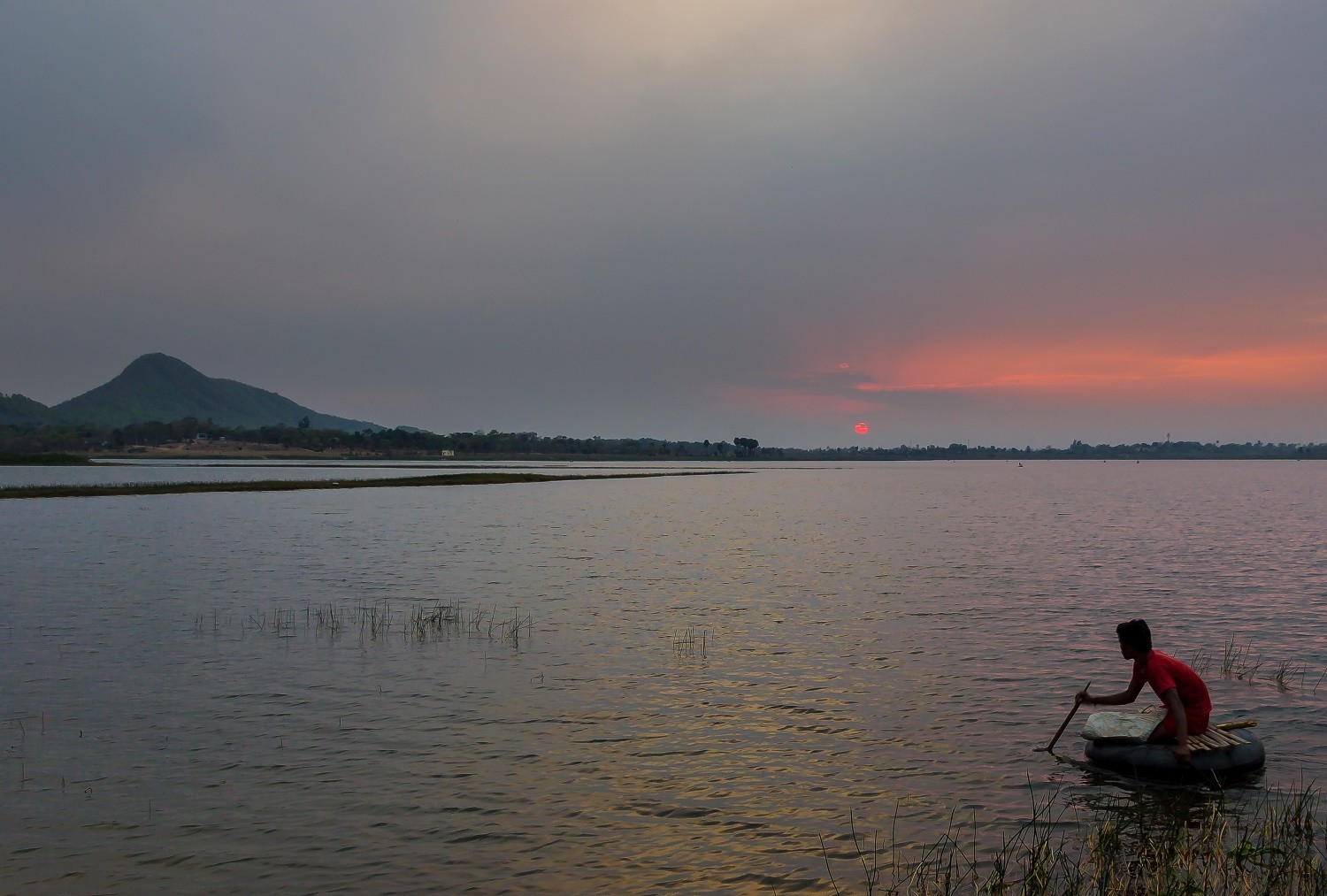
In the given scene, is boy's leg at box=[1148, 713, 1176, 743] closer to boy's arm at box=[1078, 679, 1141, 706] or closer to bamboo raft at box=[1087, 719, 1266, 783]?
bamboo raft at box=[1087, 719, 1266, 783]

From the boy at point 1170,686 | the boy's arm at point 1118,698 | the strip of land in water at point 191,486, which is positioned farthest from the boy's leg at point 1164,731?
the strip of land in water at point 191,486

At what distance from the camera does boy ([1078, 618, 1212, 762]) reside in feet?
51.4

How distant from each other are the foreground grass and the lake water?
0.60 m

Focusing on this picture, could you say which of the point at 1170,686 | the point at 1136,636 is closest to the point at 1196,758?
the point at 1170,686

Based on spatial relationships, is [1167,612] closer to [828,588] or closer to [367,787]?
[828,588]

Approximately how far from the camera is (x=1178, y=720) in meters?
15.7

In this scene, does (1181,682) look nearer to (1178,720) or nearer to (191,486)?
(1178,720)

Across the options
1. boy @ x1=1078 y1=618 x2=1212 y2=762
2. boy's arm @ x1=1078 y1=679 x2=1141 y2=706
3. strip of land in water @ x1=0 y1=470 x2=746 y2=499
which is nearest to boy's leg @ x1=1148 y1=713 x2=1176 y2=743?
boy @ x1=1078 y1=618 x2=1212 y2=762

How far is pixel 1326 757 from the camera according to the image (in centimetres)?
1758

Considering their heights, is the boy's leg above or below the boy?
below

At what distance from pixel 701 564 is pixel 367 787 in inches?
1416

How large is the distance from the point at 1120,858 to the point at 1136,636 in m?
4.20

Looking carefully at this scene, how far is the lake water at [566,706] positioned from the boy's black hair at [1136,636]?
247 cm

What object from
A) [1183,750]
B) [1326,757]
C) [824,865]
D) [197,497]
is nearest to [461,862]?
[824,865]
